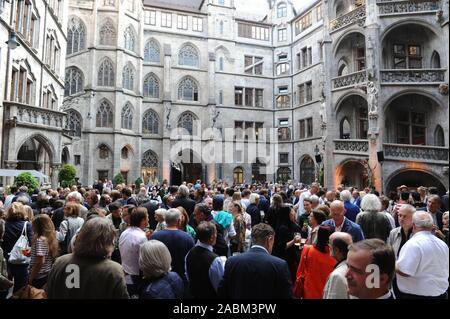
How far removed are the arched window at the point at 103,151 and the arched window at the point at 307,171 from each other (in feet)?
64.3

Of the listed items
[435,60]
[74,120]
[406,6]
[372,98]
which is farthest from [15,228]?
[74,120]

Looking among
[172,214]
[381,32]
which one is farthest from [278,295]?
[381,32]

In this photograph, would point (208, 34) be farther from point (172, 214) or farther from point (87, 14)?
point (172, 214)

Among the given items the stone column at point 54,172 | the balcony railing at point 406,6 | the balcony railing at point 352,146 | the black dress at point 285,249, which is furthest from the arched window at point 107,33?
the black dress at point 285,249

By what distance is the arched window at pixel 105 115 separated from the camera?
33.7 metres

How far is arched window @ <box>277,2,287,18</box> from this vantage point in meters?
41.6

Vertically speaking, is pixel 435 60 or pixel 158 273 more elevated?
pixel 435 60

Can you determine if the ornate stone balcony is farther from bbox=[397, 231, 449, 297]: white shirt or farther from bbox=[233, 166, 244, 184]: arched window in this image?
bbox=[397, 231, 449, 297]: white shirt

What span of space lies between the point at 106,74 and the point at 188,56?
31.8 feet

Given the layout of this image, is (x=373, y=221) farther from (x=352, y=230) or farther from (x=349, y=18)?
(x=349, y=18)

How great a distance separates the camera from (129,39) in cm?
3544

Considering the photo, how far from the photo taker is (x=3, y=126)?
51.7ft

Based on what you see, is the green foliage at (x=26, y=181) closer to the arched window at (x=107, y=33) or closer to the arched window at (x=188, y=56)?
the arched window at (x=107, y=33)

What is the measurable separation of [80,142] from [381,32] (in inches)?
1033
